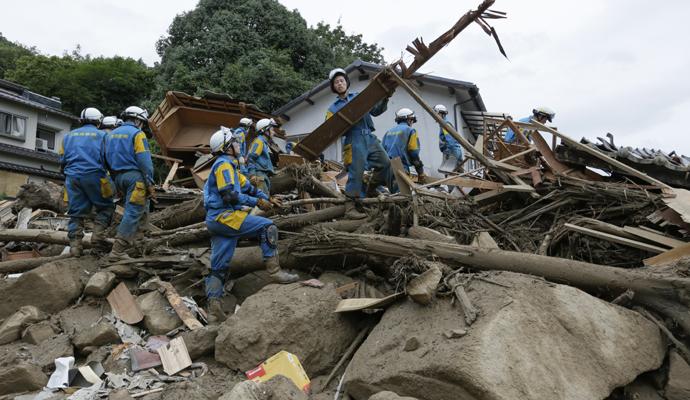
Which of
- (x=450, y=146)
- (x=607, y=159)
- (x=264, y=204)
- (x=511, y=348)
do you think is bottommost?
(x=511, y=348)

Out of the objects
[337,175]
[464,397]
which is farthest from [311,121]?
[464,397]

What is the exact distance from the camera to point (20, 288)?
525 centimetres

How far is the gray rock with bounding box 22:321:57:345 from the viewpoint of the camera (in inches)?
187

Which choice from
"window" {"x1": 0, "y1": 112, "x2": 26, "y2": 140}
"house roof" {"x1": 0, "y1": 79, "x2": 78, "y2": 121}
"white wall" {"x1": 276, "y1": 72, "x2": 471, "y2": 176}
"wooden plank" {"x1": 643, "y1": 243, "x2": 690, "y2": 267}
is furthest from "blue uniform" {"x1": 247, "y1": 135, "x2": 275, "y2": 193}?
"window" {"x1": 0, "y1": 112, "x2": 26, "y2": 140}

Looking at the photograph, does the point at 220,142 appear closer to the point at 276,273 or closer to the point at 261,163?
the point at 276,273

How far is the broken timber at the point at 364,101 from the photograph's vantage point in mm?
5184

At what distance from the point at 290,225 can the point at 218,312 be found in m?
1.48

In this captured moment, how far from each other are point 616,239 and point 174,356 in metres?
4.00

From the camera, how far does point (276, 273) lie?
516cm

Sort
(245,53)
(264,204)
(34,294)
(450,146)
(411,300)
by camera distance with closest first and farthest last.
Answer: (411,300) → (34,294) → (264,204) → (450,146) → (245,53)

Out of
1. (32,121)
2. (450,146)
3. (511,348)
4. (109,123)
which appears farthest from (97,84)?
(511,348)

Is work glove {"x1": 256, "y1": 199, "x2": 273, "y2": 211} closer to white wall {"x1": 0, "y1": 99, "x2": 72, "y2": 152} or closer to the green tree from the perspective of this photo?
the green tree

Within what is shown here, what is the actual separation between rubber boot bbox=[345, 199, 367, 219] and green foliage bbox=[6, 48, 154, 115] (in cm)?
2547

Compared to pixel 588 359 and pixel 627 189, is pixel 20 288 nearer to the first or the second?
pixel 588 359
